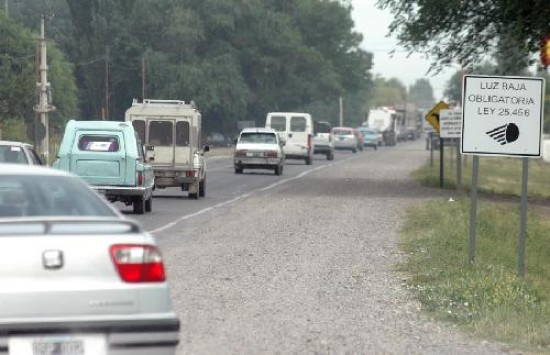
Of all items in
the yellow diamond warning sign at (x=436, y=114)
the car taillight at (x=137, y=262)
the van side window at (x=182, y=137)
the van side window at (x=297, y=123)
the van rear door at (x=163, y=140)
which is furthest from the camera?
the van side window at (x=297, y=123)

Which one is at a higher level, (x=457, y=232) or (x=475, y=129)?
(x=475, y=129)

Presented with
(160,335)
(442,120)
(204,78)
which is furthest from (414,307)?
(204,78)

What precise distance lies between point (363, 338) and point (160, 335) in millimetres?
3817

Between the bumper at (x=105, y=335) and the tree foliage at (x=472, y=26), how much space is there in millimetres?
24576

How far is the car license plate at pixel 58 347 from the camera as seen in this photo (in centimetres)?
758

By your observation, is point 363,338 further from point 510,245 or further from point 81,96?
point 81,96

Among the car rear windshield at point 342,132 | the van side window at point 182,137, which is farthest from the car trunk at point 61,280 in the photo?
the car rear windshield at point 342,132

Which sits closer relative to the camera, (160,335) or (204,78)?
(160,335)

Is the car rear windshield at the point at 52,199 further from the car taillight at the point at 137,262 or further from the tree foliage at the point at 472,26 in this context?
the tree foliage at the point at 472,26

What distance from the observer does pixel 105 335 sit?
7.72m

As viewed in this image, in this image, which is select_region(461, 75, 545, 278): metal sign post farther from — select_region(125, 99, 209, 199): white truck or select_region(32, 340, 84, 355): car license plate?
select_region(125, 99, 209, 199): white truck

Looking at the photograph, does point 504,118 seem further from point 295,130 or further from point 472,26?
point 295,130

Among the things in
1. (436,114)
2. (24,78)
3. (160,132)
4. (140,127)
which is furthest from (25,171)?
(24,78)

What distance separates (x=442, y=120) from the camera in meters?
39.7
